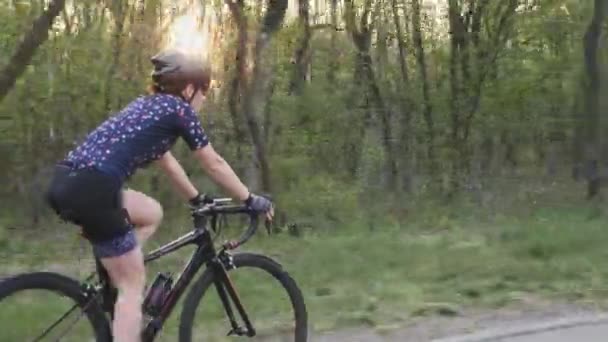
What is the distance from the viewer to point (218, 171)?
166 inches

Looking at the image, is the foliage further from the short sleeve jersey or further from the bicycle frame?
the short sleeve jersey

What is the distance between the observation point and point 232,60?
1181 centimetres

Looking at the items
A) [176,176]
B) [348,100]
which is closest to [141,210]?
[176,176]

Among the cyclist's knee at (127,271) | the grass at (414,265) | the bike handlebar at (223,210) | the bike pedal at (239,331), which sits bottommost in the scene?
the grass at (414,265)

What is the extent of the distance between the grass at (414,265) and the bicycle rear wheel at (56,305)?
0.29m

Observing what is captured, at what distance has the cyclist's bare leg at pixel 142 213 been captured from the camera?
14.2 feet

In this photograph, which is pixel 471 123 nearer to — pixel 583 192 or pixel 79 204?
pixel 583 192

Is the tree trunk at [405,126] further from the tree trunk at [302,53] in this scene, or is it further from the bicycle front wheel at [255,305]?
the bicycle front wheel at [255,305]

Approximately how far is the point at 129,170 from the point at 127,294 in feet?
1.98

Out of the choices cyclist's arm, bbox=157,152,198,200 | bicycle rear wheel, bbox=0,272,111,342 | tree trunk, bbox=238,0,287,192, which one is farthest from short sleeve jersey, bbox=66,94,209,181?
tree trunk, bbox=238,0,287,192

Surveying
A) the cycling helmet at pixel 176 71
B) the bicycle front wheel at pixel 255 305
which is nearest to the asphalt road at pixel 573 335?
the bicycle front wheel at pixel 255 305

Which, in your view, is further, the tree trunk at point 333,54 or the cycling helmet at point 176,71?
the tree trunk at point 333,54

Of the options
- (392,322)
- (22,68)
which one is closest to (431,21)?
(22,68)

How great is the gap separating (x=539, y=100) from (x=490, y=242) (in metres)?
6.90
